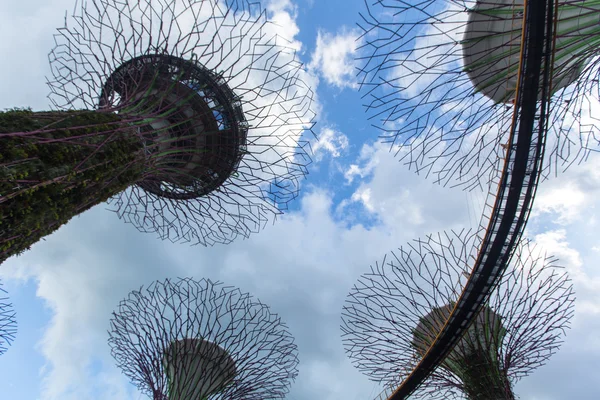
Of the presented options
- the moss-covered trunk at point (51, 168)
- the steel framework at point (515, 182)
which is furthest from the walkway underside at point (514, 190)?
the moss-covered trunk at point (51, 168)

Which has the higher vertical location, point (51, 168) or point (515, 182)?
point (515, 182)

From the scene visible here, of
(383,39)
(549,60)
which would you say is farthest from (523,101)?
(383,39)

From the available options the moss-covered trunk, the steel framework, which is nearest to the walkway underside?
the steel framework

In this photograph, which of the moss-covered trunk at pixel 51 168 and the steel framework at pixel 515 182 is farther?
the steel framework at pixel 515 182

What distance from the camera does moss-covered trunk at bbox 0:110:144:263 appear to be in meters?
4.43

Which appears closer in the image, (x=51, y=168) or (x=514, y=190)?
(x=51, y=168)

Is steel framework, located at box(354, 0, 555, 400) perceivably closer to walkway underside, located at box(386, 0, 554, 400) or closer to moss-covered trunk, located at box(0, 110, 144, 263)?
walkway underside, located at box(386, 0, 554, 400)

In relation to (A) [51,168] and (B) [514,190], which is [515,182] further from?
(A) [51,168]

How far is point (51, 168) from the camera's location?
4941 mm

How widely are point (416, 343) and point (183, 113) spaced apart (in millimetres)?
10010

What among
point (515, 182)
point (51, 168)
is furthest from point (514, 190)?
point (51, 168)

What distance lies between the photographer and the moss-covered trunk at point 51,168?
4.43 meters

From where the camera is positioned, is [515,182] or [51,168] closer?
[51,168]

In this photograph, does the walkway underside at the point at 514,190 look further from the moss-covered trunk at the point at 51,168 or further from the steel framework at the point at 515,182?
the moss-covered trunk at the point at 51,168
